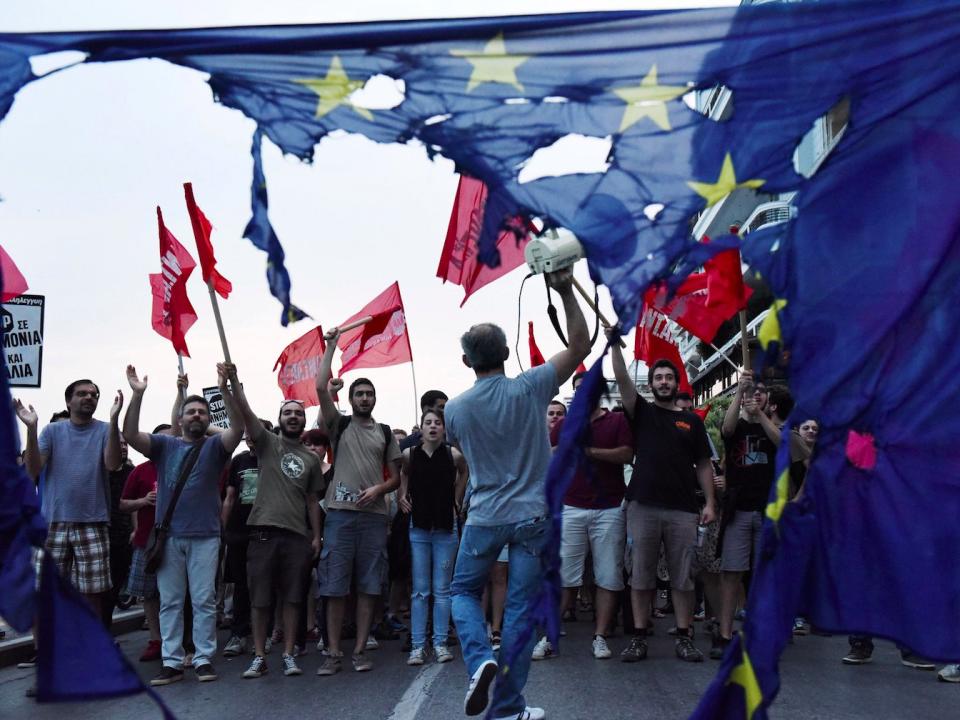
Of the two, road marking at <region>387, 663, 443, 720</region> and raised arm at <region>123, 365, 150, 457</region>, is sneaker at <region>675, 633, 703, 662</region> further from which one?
raised arm at <region>123, 365, 150, 457</region>

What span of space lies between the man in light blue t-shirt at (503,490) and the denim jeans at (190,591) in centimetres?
313

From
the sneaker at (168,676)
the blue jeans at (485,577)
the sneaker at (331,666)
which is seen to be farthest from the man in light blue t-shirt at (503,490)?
Answer: the sneaker at (168,676)

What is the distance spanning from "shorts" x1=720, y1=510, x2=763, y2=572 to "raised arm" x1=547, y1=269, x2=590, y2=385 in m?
3.81

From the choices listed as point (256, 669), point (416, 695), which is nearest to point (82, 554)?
point (256, 669)

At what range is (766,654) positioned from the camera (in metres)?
3.82

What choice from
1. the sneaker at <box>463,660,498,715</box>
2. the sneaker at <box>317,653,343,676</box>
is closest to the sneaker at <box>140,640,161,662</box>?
the sneaker at <box>317,653,343,676</box>

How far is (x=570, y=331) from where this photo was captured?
507cm

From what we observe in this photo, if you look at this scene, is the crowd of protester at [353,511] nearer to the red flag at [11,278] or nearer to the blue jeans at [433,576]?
the blue jeans at [433,576]

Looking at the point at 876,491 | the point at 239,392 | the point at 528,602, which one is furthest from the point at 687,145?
the point at 239,392

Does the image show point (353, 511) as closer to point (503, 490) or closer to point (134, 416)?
point (134, 416)

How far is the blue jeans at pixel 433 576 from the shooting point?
891 centimetres

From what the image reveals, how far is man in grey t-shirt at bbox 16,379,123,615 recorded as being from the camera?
26.4ft

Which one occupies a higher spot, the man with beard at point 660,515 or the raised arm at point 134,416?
the raised arm at point 134,416

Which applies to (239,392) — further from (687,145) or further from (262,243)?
(687,145)
